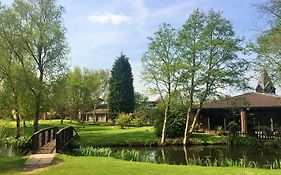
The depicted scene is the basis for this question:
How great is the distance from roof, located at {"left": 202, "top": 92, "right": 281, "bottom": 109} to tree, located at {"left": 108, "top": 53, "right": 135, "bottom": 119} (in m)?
26.5

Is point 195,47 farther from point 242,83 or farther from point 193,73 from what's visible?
point 242,83

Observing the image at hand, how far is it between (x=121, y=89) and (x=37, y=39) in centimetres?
3419

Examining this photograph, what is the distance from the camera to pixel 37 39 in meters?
35.8

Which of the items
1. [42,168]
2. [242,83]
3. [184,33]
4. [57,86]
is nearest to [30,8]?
[57,86]

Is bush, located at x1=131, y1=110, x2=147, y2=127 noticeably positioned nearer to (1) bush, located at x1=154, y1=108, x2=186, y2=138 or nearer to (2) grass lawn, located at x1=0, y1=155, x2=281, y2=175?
(1) bush, located at x1=154, y1=108, x2=186, y2=138

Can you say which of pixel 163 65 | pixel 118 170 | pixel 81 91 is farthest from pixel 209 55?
pixel 81 91

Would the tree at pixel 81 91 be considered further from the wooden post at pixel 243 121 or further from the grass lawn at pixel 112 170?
the grass lawn at pixel 112 170

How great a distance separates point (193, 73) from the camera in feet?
117

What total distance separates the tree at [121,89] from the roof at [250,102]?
2649 centimetres

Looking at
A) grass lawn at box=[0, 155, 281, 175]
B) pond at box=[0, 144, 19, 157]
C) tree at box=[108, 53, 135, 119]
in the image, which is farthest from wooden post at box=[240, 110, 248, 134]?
tree at box=[108, 53, 135, 119]

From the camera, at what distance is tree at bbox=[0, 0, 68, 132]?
1369 inches

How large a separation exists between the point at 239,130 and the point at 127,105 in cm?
3244

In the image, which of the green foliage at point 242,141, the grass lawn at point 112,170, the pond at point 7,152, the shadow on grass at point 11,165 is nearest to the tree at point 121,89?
the green foliage at point 242,141

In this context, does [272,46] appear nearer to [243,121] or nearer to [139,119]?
[243,121]
